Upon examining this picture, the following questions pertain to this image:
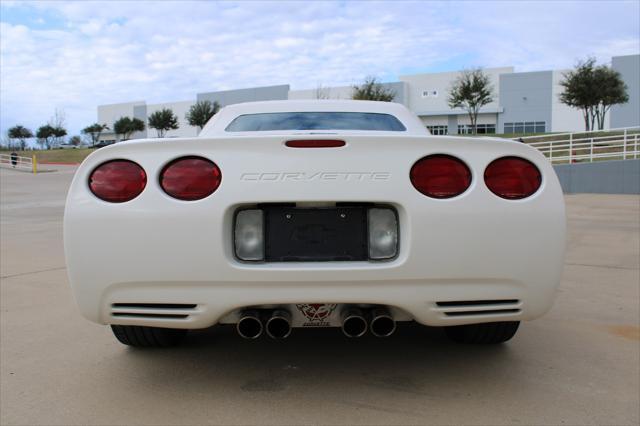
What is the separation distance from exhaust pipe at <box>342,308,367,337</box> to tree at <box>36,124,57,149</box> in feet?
272

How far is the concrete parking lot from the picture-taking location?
2.25 meters

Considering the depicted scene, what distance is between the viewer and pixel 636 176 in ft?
55.1

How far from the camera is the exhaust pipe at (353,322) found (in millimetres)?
2207

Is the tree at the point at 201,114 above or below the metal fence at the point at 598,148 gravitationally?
above

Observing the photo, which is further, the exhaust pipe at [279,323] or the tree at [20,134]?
Result: the tree at [20,134]

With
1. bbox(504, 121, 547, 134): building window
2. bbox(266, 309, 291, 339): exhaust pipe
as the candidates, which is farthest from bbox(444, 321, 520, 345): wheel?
bbox(504, 121, 547, 134): building window

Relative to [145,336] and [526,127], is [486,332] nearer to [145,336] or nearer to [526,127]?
[145,336]

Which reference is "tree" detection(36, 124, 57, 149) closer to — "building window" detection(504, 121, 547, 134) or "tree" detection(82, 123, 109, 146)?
"tree" detection(82, 123, 109, 146)

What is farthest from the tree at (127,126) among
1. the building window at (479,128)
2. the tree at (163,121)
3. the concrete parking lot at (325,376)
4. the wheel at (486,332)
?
the wheel at (486,332)

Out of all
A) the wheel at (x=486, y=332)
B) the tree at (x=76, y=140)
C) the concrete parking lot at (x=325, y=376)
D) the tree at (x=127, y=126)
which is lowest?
the concrete parking lot at (x=325, y=376)

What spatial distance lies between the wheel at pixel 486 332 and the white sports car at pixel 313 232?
0.54 m

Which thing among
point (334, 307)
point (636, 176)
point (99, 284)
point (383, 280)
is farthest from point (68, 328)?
point (636, 176)

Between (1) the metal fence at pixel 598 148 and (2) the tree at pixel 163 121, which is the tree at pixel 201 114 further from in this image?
(1) the metal fence at pixel 598 148

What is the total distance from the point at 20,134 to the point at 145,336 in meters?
84.0
